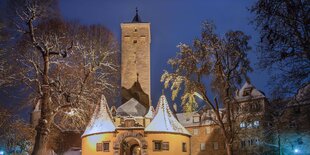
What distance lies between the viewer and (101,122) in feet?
152

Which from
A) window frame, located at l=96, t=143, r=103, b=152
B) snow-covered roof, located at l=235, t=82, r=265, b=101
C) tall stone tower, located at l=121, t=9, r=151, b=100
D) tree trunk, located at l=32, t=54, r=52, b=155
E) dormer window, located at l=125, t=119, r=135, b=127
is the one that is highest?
tall stone tower, located at l=121, t=9, r=151, b=100

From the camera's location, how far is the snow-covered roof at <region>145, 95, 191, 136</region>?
44906 mm

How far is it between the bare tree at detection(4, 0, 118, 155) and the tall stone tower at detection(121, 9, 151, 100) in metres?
28.8

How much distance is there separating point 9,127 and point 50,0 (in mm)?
23800

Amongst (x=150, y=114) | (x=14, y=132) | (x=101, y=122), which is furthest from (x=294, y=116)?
(x=14, y=132)

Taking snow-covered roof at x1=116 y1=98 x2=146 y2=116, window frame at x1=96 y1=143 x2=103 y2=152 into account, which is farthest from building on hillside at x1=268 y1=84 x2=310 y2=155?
snow-covered roof at x1=116 y1=98 x2=146 y2=116

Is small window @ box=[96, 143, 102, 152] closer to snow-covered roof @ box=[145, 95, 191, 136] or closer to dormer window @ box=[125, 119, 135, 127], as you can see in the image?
dormer window @ box=[125, 119, 135, 127]

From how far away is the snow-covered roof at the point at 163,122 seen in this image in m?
44.9

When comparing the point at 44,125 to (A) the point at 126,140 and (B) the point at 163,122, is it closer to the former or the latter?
(A) the point at 126,140

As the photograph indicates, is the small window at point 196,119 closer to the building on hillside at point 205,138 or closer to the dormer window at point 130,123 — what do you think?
the building on hillside at point 205,138

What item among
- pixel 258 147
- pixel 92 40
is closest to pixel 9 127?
pixel 92 40

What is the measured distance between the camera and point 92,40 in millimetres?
28094

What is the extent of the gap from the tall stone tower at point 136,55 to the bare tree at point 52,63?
1133 inches

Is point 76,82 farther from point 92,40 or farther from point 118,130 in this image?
point 118,130
